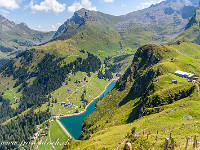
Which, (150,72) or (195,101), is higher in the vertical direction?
(150,72)

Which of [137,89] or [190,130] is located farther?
[137,89]

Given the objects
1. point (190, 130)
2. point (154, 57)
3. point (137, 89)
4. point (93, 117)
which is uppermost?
point (154, 57)

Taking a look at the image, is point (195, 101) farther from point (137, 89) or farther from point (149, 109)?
point (137, 89)

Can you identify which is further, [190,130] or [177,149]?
[190,130]

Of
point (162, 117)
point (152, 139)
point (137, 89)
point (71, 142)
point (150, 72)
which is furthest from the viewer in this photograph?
point (137, 89)

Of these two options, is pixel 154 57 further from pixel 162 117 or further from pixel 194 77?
pixel 162 117

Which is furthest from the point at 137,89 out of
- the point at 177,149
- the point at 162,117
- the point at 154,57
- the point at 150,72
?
the point at 177,149

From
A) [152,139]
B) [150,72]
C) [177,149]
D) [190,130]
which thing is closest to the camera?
[177,149]

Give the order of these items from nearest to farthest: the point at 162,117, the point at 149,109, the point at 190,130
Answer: the point at 190,130
the point at 162,117
the point at 149,109

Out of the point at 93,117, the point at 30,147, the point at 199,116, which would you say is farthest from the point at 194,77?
the point at 30,147
